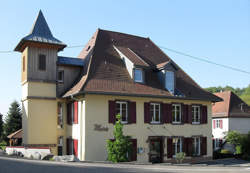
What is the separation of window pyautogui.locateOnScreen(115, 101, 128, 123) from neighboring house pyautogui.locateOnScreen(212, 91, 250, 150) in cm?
2215

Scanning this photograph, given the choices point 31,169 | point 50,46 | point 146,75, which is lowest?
point 31,169

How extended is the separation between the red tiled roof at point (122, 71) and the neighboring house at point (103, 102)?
8 cm

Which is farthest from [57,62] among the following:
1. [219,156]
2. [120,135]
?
[219,156]

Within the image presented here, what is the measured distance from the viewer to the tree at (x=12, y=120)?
44625 millimetres

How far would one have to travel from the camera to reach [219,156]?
29.5m

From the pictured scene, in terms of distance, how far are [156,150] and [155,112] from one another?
3.01m

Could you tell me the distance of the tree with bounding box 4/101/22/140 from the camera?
44625mm

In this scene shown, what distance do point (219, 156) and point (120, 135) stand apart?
13.1 metres

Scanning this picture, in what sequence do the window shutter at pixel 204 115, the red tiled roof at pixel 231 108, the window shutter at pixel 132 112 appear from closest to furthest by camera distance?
the window shutter at pixel 132 112 → the window shutter at pixel 204 115 → the red tiled roof at pixel 231 108

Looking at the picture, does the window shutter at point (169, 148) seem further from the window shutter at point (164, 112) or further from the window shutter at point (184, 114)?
the window shutter at point (184, 114)

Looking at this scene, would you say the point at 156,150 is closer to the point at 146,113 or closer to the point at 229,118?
the point at 146,113

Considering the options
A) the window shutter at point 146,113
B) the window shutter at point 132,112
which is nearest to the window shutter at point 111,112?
the window shutter at point 132,112

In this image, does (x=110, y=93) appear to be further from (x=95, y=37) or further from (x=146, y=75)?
(x=95, y=37)

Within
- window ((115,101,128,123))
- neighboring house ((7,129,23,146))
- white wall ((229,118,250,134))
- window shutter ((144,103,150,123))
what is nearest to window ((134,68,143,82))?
window shutter ((144,103,150,123))
